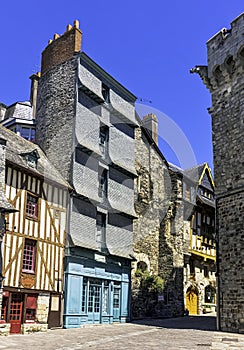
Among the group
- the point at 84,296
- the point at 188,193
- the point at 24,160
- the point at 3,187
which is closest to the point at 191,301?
the point at 188,193

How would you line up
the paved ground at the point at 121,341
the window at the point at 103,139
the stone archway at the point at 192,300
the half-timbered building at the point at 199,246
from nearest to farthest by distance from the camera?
1. the paved ground at the point at 121,341
2. the window at the point at 103,139
3. the stone archway at the point at 192,300
4. the half-timbered building at the point at 199,246

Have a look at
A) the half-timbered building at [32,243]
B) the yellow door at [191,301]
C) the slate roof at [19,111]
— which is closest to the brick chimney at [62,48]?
the slate roof at [19,111]

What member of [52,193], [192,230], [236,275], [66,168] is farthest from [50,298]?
[192,230]

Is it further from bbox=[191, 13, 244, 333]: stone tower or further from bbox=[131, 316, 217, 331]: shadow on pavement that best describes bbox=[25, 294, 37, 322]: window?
bbox=[191, 13, 244, 333]: stone tower

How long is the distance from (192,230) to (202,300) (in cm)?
377

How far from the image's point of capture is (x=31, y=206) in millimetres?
12984

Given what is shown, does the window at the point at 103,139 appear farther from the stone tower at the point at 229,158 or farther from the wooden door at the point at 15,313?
the wooden door at the point at 15,313

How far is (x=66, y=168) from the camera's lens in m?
15.0

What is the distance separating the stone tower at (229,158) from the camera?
12400 millimetres

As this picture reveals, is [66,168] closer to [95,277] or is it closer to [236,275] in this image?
[95,277]

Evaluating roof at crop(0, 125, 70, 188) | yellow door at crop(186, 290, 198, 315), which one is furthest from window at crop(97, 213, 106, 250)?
yellow door at crop(186, 290, 198, 315)

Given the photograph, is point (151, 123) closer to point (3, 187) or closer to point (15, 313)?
point (3, 187)

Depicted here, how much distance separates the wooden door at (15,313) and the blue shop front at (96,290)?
5.80 ft

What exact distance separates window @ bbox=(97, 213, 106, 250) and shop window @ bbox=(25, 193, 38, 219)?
11.1 feet
